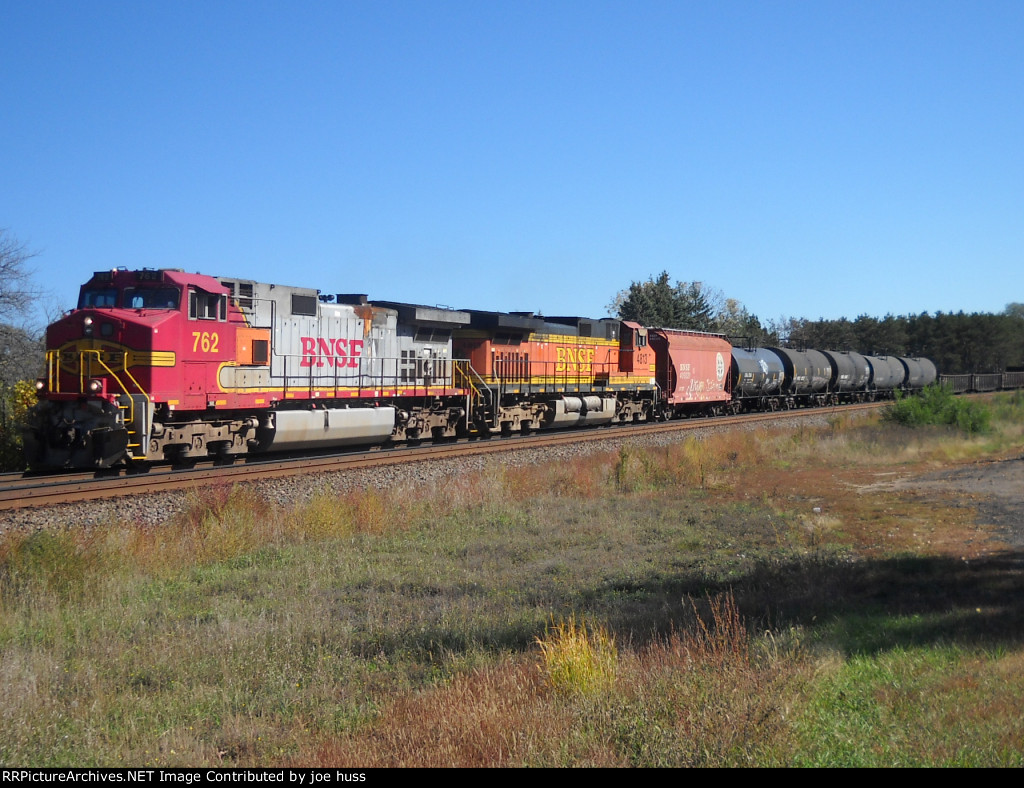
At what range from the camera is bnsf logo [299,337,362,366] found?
1941 centimetres

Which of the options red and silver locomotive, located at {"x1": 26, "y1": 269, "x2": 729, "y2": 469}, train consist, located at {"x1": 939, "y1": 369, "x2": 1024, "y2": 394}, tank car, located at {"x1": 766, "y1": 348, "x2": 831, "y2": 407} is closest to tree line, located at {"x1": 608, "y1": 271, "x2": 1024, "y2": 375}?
train consist, located at {"x1": 939, "y1": 369, "x2": 1024, "y2": 394}

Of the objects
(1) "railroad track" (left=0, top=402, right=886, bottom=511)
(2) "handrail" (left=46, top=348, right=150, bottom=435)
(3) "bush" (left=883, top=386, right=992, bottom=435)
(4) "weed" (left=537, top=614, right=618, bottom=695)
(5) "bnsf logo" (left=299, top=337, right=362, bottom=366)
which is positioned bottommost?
(4) "weed" (left=537, top=614, right=618, bottom=695)

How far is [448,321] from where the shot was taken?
2364 centimetres

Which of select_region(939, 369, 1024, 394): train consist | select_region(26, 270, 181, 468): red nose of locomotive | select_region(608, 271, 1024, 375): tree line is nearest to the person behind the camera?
select_region(26, 270, 181, 468): red nose of locomotive

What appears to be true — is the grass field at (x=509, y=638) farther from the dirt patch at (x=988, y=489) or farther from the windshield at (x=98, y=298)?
the windshield at (x=98, y=298)

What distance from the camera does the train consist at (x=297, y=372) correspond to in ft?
49.5

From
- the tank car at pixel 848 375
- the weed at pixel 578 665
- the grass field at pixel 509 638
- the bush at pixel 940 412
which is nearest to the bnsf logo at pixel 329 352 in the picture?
the grass field at pixel 509 638

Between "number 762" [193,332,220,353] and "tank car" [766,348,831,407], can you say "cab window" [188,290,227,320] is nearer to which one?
"number 762" [193,332,220,353]

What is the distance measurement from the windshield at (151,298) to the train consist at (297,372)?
→ 0.09ft

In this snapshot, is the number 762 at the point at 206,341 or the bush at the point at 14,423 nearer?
the number 762 at the point at 206,341

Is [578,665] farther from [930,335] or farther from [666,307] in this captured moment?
[930,335]

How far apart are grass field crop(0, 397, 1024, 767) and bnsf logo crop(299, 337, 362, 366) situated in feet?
17.3

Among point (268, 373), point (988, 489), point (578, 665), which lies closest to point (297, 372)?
point (268, 373)

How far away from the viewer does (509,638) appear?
815 cm
